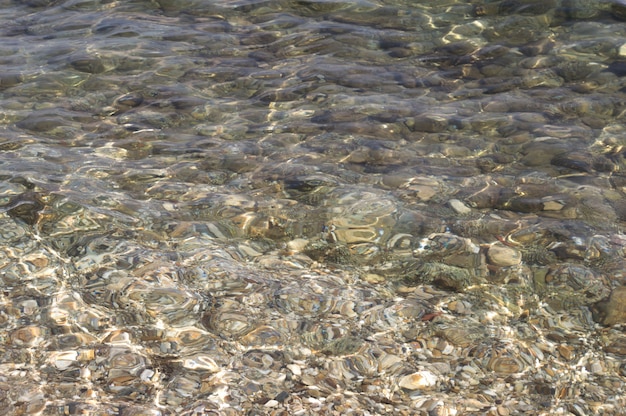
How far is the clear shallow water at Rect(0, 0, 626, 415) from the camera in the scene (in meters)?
3.43

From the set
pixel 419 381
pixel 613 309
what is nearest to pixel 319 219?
pixel 419 381

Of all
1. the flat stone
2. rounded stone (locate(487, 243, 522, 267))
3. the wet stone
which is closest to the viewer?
the wet stone

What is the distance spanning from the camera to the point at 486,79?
660 cm

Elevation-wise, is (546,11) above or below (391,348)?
above

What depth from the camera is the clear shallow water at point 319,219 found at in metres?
3.43

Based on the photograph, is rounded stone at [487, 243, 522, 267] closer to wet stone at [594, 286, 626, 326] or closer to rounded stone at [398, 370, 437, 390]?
wet stone at [594, 286, 626, 326]

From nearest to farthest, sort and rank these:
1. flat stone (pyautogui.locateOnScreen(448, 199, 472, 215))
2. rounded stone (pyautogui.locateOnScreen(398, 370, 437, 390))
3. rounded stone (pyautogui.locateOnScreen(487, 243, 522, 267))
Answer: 1. rounded stone (pyautogui.locateOnScreen(398, 370, 437, 390))
2. rounded stone (pyautogui.locateOnScreen(487, 243, 522, 267))
3. flat stone (pyautogui.locateOnScreen(448, 199, 472, 215))

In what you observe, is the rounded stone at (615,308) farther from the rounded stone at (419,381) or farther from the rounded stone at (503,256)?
the rounded stone at (419,381)

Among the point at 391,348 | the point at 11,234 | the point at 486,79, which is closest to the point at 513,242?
the point at 391,348

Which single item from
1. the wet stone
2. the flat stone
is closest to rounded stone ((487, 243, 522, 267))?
the flat stone

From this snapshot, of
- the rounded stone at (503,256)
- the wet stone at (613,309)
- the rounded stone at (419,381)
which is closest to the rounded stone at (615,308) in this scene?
the wet stone at (613,309)

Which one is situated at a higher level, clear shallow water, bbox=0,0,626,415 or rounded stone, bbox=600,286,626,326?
clear shallow water, bbox=0,0,626,415

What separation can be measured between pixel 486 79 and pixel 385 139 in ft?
5.17

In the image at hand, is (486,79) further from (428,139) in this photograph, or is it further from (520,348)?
(520,348)
